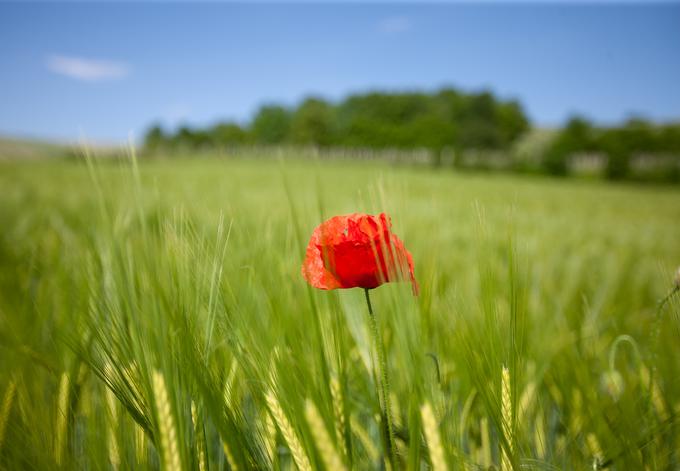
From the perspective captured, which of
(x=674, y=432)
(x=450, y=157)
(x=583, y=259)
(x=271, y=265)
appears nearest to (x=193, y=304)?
(x=271, y=265)

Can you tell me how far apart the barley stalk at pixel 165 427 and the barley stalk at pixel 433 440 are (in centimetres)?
20

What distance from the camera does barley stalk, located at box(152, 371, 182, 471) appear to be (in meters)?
0.33

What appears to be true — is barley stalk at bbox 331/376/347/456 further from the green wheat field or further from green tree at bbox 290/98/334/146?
green tree at bbox 290/98/334/146

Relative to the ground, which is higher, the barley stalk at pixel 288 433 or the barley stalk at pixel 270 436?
the barley stalk at pixel 288 433

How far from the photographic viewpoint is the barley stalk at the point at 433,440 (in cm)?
32

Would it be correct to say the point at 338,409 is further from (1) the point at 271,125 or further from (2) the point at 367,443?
(1) the point at 271,125

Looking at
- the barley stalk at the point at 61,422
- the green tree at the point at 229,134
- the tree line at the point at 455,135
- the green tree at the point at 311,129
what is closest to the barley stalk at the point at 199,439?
the barley stalk at the point at 61,422

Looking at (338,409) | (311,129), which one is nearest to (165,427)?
(338,409)

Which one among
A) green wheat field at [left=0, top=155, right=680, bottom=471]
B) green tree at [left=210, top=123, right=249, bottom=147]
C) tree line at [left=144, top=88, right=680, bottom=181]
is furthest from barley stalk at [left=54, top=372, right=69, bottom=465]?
green tree at [left=210, top=123, right=249, bottom=147]

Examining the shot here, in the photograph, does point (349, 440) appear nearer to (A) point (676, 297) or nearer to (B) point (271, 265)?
(B) point (271, 265)

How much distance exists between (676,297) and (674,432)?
185 millimetres

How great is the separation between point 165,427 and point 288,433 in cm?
10

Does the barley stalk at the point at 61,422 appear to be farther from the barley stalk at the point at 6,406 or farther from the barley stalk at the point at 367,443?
the barley stalk at the point at 367,443

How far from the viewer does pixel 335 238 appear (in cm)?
40
